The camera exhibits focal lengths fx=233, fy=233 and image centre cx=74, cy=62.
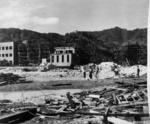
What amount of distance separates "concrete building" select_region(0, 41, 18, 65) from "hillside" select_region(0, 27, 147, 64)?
0.65 ft

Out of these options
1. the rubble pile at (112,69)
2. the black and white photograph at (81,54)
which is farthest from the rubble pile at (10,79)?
the rubble pile at (112,69)

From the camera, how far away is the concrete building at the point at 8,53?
617cm

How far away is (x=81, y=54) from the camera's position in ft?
20.4

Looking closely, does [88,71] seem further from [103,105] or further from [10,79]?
[10,79]

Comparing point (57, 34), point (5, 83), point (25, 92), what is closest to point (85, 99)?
point (57, 34)

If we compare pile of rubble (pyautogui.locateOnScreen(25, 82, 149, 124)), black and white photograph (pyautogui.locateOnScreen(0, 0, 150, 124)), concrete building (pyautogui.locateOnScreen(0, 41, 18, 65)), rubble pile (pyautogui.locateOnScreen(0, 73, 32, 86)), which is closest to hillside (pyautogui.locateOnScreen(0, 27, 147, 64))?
black and white photograph (pyautogui.locateOnScreen(0, 0, 150, 124))

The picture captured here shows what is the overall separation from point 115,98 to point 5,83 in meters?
3.33

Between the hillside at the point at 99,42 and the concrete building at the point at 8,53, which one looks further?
the concrete building at the point at 8,53

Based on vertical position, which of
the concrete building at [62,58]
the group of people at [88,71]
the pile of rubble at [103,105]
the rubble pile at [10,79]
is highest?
the concrete building at [62,58]

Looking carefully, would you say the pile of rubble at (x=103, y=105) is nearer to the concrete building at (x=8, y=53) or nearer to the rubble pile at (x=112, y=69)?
the rubble pile at (x=112, y=69)

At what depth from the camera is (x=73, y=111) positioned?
473 cm

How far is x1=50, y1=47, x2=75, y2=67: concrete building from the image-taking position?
6.34 m

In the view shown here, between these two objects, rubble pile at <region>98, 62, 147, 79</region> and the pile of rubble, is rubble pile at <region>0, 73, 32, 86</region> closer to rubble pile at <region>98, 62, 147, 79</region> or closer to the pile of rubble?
the pile of rubble

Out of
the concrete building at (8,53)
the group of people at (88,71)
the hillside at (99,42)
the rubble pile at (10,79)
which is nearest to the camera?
the hillside at (99,42)
